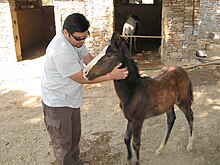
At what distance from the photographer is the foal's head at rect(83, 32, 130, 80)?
95.7 inches

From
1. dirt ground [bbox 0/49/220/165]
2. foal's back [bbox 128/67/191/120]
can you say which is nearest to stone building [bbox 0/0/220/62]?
dirt ground [bbox 0/49/220/165]

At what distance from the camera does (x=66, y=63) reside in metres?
2.41

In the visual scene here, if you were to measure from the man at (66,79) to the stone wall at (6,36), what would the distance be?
19.2 ft

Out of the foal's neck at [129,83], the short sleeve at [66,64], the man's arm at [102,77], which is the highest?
the short sleeve at [66,64]

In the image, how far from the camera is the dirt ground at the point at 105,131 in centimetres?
354

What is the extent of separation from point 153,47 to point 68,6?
459cm

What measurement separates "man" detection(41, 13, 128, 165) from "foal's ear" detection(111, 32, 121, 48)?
228mm

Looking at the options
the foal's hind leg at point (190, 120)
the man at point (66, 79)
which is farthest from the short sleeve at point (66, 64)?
the foal's hind leg at point (190, 120)

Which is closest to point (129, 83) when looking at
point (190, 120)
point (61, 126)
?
point (61, 126)

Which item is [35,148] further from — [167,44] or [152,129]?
[167,44]

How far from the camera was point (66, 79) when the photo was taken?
8.53ft

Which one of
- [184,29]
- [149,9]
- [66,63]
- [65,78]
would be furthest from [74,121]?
[149,9]

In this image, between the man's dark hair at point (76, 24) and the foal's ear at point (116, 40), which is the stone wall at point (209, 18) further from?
the man's dark hair at point (76, 24)

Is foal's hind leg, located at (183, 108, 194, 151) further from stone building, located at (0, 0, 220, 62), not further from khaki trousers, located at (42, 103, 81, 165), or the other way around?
stone building, located at (0, 0, 220, 62)
